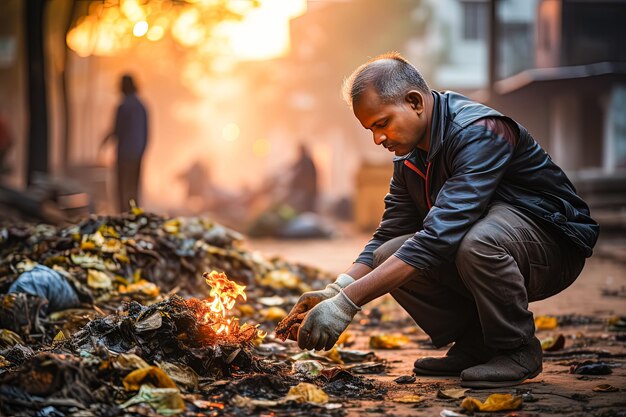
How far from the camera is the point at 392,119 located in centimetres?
394

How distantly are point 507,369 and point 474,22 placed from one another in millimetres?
41009

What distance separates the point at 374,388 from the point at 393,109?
4.00 feet

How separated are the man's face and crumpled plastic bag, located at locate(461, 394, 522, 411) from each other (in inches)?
44.8

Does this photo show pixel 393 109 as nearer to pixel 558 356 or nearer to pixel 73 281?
pixel 558 356

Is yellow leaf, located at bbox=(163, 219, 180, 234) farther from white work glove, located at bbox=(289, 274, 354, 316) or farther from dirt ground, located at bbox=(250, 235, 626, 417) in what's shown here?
white work glove, located at bbox=(289, 274, 354, 316)

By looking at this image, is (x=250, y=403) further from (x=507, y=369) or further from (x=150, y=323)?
(x=507, y=369)

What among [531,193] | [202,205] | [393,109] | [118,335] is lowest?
[202,205]

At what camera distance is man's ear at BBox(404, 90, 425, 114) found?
155 inches

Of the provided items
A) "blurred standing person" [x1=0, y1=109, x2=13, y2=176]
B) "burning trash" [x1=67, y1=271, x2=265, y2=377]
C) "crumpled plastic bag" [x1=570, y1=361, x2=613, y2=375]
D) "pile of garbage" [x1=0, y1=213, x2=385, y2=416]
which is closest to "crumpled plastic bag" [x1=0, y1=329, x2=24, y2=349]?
"pile of garbage" [x1=0, y1=213, x2=385, y2=416]

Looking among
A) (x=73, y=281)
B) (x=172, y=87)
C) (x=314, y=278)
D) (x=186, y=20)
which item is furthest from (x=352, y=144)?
(x=73, y=281)

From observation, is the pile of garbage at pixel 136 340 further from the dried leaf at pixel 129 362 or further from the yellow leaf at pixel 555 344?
the yellow leaf at pixel 555 344

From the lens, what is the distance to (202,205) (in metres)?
26.1

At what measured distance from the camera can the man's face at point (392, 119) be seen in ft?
12.8

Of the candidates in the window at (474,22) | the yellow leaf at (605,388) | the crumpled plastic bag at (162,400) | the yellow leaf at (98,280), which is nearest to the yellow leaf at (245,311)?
the yellow leaf at (98,280)
